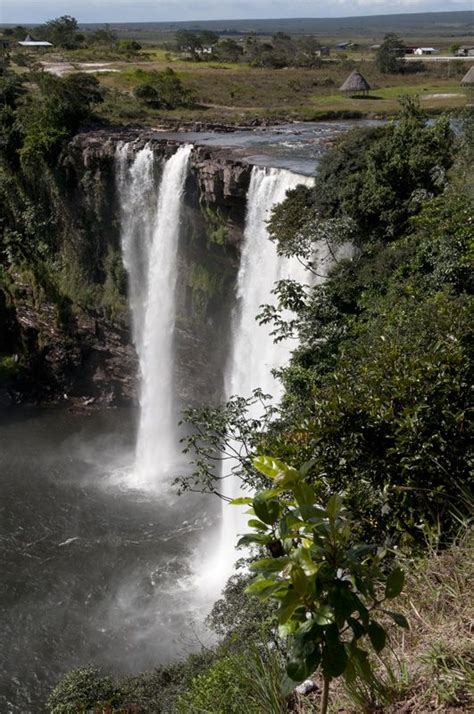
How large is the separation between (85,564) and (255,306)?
884 centimetres

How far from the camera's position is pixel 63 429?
25812 mm

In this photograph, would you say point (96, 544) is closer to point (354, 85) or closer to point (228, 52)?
point (354, 85)

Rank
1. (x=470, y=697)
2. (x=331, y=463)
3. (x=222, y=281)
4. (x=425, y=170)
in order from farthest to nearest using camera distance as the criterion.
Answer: (x=222, y=281) → (x=425, y=170) → (x=331, y=463) → (x=470, y=697)

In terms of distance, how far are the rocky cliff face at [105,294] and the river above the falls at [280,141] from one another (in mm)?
1698

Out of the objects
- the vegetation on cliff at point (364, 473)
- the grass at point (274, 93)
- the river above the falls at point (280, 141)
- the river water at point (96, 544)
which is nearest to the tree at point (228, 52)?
the grass at point (274, 93)

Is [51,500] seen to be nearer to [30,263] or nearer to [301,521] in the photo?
[30,263]

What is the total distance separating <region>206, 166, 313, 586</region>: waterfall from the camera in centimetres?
1817

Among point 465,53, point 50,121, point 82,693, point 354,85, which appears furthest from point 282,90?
point 465,53

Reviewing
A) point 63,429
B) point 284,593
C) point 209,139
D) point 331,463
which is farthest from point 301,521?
point 209,139

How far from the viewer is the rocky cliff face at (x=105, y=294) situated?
73.8 ft

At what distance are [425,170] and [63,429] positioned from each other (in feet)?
55.2

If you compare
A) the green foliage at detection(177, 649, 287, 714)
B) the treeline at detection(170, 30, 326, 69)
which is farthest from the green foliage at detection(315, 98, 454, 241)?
the treeline at detection(170, 30, 326, 69)

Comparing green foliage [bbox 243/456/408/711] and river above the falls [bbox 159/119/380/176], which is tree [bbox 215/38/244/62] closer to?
river above the falls [bbox 159/119/380/176]

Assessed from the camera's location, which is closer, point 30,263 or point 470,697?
point 470,697
